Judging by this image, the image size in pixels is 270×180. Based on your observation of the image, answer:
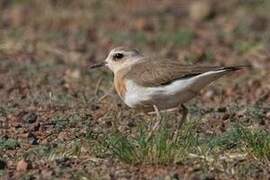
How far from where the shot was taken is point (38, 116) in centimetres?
910

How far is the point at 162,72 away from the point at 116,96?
77.2 inches

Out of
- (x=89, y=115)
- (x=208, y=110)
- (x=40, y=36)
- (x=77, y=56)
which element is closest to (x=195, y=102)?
(x=208, y=110)

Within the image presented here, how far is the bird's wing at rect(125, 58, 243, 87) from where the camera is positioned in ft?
26.2

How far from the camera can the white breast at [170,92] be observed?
7.93 metres

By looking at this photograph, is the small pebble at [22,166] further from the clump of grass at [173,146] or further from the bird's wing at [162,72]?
the bird's wing at [162,72]

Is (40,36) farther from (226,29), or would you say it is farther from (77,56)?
(226,29)

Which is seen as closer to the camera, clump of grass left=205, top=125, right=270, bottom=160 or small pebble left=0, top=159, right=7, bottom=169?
small pebble left=0, top=159, right=7, bottom=169

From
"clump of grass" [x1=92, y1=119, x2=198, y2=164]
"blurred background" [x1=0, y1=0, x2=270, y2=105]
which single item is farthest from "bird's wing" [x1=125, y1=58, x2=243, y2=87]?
"blurred background" [x1=0, y1=0, x2=270, y2=105]

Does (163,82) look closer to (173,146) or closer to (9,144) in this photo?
(173,146)

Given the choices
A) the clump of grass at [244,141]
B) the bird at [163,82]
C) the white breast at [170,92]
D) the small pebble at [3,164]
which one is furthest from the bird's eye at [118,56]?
the small pebble at [3,164]

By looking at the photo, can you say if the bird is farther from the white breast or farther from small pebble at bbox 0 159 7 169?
small pebble at bbox 0 159 7 169

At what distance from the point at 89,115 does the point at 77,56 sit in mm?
3266

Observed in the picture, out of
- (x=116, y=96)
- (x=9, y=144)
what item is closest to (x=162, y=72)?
(x=9, y=144)

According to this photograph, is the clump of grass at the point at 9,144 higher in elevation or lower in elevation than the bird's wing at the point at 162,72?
lower
